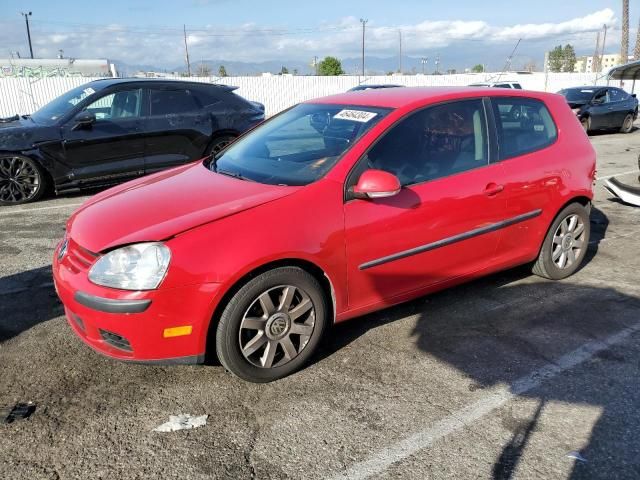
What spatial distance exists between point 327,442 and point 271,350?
0.65 metres

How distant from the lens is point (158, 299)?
272 cm

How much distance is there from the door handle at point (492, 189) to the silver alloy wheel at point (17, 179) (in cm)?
619

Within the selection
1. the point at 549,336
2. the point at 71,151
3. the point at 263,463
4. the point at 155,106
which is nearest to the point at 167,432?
the point at 263,463

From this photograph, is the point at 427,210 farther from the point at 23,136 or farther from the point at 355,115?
the point at 23,136

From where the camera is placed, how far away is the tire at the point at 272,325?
2885 mm

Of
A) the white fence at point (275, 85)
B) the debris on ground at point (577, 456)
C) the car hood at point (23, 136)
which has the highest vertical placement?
the white fence at point (275, 85)

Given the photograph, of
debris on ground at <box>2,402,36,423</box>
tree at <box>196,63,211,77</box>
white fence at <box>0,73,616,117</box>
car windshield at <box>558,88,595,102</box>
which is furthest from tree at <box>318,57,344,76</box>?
debris on ground at <box>2,402,36,423</box>

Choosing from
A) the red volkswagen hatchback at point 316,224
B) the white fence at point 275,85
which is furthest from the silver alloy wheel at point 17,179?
the white fence at point 275,85

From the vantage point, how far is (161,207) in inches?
124

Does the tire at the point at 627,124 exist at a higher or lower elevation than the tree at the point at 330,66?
lower

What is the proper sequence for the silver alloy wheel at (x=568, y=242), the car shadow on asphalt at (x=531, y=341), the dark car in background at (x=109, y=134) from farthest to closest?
the dark car in background at (x=109, y=134), the silver alloy wheel at (x=568, y=242), the car shadow on asphalt at (x=531, y=341)

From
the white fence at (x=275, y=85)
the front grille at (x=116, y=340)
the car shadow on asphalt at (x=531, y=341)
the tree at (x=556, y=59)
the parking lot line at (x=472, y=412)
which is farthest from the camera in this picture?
the tree at (x=556, y=59)

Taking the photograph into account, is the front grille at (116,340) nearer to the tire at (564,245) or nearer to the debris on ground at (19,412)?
the debris on ground at (19,412)

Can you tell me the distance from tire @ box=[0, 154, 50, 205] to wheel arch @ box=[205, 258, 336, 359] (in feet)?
18.3
